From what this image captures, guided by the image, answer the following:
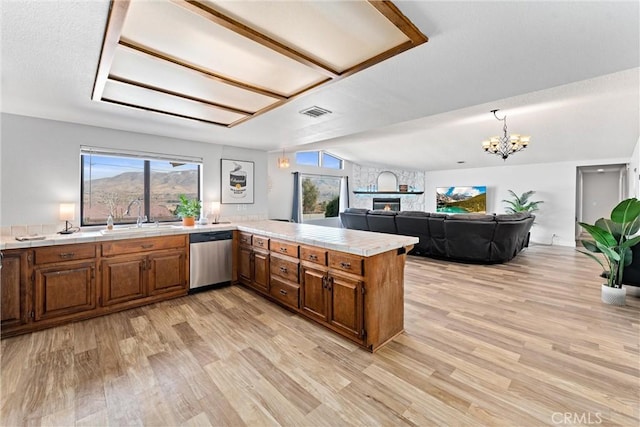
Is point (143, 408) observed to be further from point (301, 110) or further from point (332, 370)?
point (301, 110)

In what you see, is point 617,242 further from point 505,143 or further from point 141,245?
point 141,245

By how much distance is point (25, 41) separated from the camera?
1568mm

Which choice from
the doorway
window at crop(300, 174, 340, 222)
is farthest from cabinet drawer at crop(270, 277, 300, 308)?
the doorway

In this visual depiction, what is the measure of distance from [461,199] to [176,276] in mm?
8681

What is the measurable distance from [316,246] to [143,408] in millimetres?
1694

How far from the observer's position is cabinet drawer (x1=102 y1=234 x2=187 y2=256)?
2.97 meters

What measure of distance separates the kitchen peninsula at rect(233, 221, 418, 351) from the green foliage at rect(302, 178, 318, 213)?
458 centimetres

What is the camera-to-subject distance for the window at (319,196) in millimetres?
7805

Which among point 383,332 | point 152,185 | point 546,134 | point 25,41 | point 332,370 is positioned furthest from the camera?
point 546,134

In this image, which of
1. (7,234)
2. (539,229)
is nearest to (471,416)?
(7,234)

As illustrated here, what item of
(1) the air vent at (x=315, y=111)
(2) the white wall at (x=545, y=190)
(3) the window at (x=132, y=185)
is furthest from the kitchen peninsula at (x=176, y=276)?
(2) the white wall at (x=545, y=190)

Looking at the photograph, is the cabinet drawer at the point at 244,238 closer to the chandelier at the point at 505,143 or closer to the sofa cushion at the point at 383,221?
the sofa cushion at the point at 383,221

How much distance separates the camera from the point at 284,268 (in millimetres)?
3062

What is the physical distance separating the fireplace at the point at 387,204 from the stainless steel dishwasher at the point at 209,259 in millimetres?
6707
